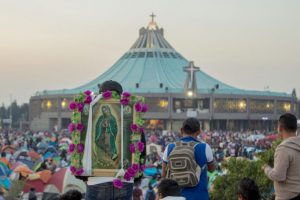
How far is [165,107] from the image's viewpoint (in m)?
68.7

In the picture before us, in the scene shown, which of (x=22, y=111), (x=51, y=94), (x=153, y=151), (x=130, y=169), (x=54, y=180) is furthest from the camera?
(x=22, y=111)

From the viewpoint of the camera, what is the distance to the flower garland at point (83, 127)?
4711 mm

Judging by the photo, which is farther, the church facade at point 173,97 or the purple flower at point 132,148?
the church facade at point 173,97

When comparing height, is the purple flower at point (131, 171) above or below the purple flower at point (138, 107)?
below

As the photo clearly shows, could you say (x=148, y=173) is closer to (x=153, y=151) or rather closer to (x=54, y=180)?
(x=54, y=180)

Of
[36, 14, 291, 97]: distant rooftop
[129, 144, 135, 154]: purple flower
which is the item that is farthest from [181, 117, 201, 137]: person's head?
[36, 14, 291, 97]: distant rooftop

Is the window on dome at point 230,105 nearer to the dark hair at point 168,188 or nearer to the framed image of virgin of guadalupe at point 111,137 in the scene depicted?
the framed image of virgin of guadalupe at point 111,137

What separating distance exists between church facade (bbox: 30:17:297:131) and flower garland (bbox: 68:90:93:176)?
58.0 m

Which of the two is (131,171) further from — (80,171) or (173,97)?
(173,97)

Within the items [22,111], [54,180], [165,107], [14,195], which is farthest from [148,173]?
[22,111]

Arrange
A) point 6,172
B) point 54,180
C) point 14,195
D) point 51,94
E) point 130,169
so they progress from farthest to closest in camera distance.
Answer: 1. point 51,94
2. point 6,172
3. point 54,180
4. point 14,195
5. point 130,169

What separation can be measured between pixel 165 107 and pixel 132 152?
64.0 meters

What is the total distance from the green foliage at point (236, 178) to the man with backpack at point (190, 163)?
4.09 m

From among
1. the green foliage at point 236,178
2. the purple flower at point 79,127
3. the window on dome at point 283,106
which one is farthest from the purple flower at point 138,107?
the window on dome at point 283,106
